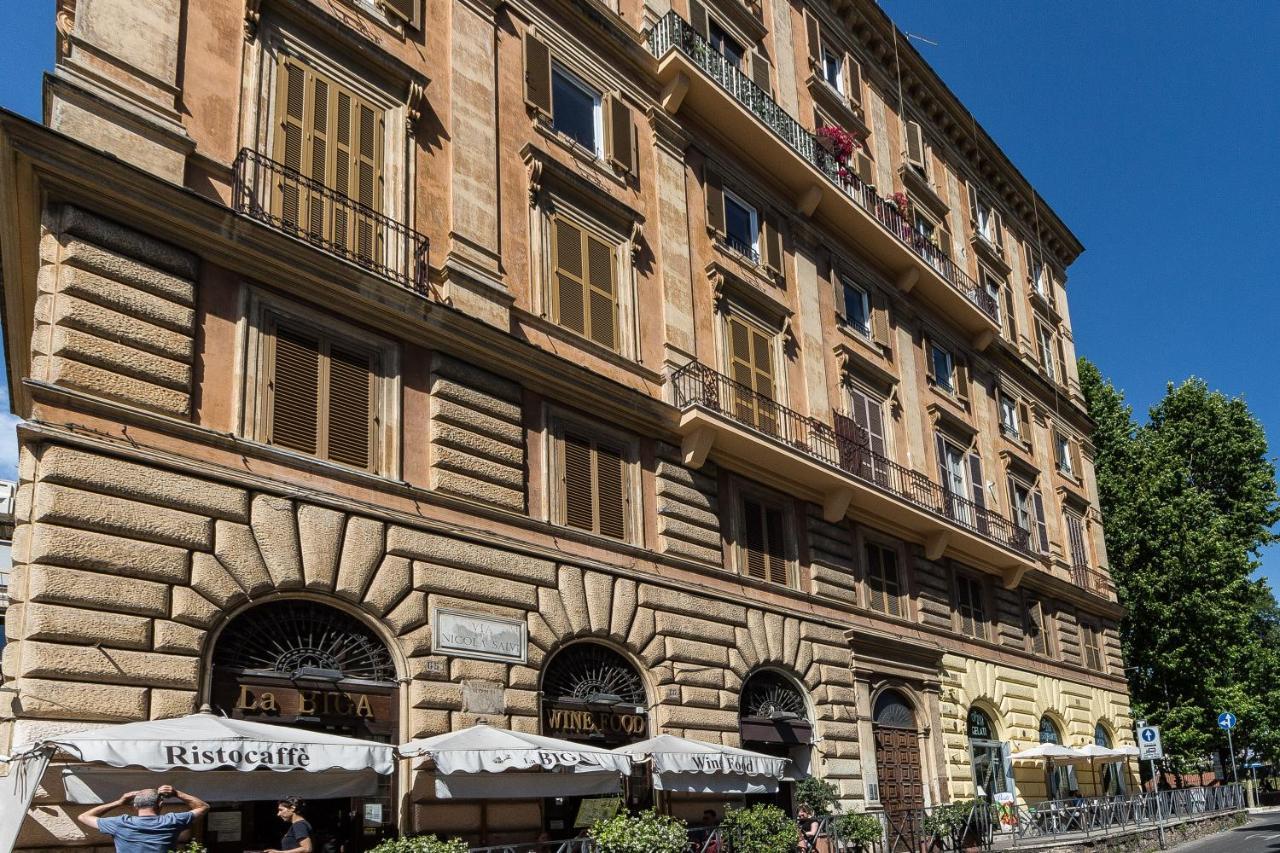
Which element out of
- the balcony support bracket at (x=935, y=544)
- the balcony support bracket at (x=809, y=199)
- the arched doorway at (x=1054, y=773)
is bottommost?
the arched doorway at (x=1054, y=773)

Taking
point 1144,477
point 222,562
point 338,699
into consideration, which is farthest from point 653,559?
point 1144,477

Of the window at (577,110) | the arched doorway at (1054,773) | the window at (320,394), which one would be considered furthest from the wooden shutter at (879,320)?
the window at (320,394)

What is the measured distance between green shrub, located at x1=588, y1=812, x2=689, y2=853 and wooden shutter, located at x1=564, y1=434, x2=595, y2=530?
489cm

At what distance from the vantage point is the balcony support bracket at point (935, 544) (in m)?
25.4

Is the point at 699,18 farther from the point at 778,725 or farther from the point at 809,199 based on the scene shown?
the point at 778,725

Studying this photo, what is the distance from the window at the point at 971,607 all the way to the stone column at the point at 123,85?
2062 centimetres

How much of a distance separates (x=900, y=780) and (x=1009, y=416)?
14843mm

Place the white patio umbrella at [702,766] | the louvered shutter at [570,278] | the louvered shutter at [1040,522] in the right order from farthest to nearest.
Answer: the louvered shutter at [1040,522]
the louvered shutter at [570,278]
the white patio umbrella at [702,766]

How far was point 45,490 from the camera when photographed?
10664 millimetres

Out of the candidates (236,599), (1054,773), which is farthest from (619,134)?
(1054,773)

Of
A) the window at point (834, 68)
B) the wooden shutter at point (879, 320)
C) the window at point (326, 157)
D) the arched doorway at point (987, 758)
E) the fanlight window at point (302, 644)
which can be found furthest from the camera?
the window at point (834, 68)

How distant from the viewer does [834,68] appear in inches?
1153

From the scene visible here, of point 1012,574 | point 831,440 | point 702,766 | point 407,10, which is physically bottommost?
point 702,766

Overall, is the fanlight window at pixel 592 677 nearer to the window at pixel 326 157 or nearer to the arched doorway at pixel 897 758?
the window at pixel 326 157
